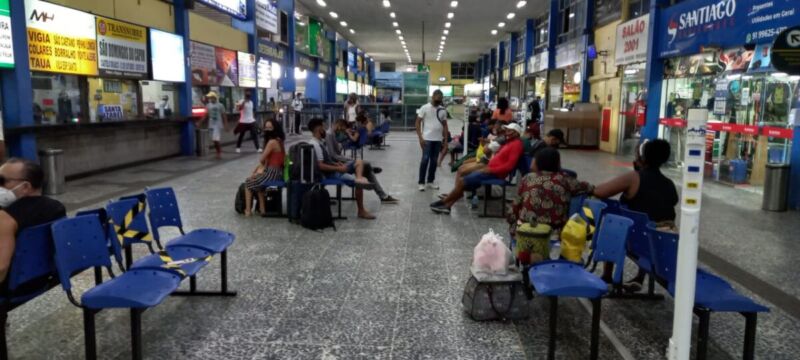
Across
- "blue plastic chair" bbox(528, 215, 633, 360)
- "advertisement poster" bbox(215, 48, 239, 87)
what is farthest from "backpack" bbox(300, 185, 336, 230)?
"advertisement poster" bbox(215, 48, 239, 87)

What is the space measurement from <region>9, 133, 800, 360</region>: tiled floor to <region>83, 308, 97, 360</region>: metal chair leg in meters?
0.36

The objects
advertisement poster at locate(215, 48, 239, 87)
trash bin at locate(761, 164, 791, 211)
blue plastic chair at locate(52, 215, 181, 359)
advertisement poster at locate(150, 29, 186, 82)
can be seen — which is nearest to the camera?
blue plastic chair at locate(52, 215, 181, 359)

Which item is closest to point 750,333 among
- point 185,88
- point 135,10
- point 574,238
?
point 574,238

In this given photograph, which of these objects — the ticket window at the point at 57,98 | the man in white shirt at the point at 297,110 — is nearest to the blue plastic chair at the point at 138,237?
the ticket window at the point at 57,98

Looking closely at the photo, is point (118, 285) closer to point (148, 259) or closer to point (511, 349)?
point (148, 259)

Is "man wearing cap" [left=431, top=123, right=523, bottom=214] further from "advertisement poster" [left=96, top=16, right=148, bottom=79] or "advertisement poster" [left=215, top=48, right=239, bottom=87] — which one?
"advertisement poster" [left=215, top=48, right=239, bottom=87]

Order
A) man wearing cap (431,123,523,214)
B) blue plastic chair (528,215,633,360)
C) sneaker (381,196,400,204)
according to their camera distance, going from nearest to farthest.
Result: 1. blue plastic chair (528,215,633,360)
2. man wearing cap (431,123,523,214)
3. sneaker (381,196,400,204)

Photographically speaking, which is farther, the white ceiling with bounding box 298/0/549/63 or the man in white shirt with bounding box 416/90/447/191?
the white ceiling with bounding box 298/0/549/63

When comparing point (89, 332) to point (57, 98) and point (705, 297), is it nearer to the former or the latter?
point (705, 297)

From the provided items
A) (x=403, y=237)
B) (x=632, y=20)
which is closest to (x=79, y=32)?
(x=403, y=237)

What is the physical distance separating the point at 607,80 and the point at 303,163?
1360 centimetres

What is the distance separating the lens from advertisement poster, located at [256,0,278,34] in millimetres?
17953

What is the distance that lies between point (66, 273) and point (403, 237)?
3.57 metres

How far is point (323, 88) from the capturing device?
1232 inches
